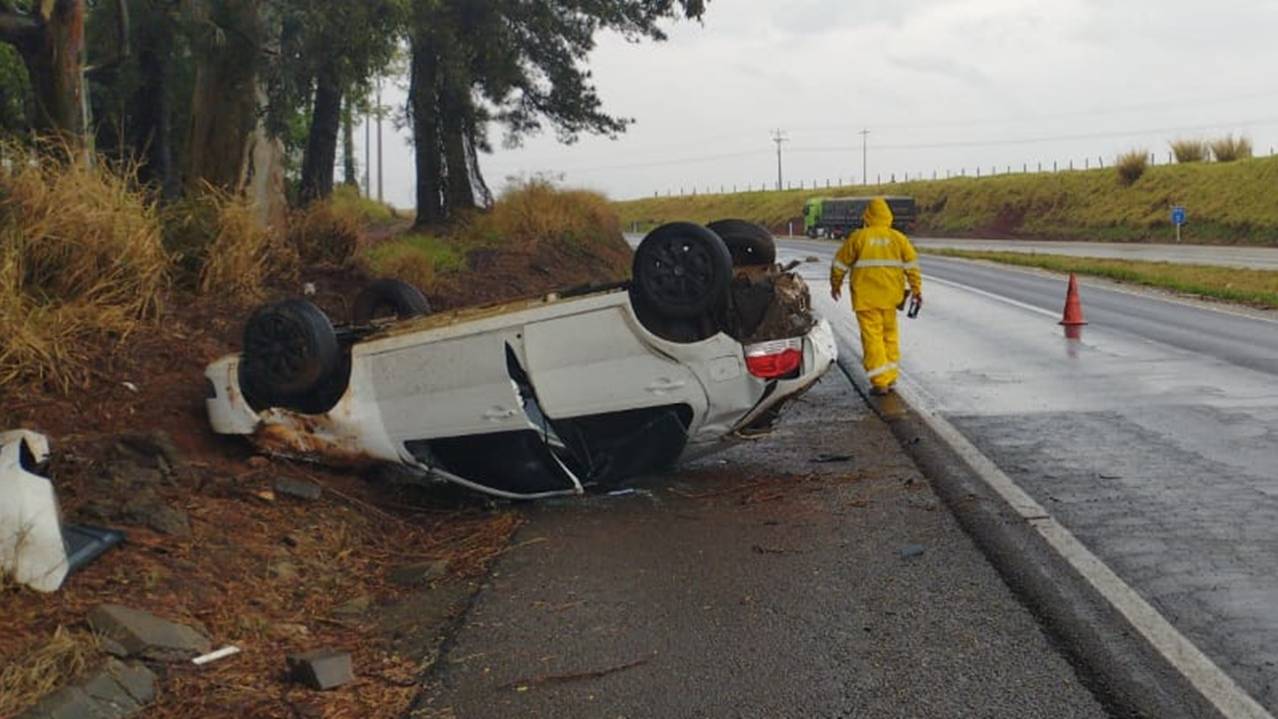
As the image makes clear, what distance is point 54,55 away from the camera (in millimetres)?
11797

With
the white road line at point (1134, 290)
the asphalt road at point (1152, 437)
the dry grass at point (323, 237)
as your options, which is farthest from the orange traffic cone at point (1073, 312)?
the dry grass at point (323, 237)

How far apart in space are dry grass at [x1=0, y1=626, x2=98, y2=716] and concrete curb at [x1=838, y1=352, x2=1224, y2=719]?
331cm

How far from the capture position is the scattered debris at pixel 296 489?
269 inches

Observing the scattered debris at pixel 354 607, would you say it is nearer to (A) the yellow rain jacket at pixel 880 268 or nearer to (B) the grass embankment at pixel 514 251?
(A) the yellow rain jacket at pixel 880 268

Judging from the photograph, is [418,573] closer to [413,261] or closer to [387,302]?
[387,302]

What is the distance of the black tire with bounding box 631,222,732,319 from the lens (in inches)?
276

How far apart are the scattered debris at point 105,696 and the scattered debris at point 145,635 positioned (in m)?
0.14

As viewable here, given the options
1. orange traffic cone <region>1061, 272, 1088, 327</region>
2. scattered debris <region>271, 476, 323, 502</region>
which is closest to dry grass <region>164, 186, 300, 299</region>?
scattered debris <region>271, 476, 323, 502</region>

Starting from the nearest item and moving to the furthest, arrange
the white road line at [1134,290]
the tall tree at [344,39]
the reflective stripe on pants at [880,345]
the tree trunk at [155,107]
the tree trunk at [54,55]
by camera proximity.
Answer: the reflective stripe on pants at [880,345], the tree trunk at [54,55], the tall tree at [344,39], the white road line at [1134,290], the tree trunk at [155,107]

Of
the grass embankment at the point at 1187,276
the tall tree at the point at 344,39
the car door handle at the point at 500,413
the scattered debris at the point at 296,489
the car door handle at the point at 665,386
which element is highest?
the tall tree at the point at 344,39

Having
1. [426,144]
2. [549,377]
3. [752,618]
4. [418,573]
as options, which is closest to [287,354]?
[549,377]

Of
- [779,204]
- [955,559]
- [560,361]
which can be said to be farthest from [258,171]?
[779,204]

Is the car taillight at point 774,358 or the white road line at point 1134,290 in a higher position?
the car taillight at point 774,358

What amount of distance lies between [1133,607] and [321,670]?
3014 millimetres
